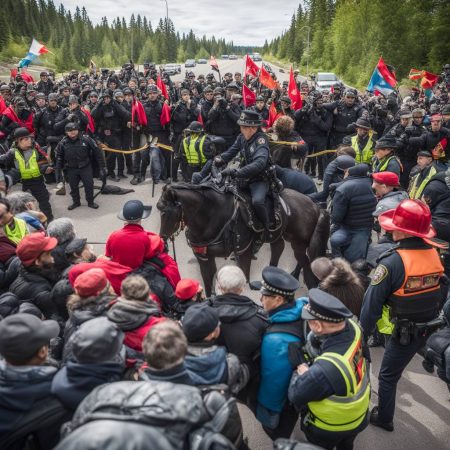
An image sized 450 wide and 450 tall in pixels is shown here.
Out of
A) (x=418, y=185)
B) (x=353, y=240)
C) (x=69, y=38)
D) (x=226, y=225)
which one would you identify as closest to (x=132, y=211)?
(x=226, y=225)

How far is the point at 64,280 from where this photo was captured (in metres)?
3.65

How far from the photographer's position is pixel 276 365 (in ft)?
9.25

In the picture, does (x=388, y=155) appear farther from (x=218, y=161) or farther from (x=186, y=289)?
(x=186, y=289)

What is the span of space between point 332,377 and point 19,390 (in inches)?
74.9

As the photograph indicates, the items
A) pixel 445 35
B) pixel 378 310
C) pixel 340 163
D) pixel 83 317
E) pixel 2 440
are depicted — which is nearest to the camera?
pixel 2 440

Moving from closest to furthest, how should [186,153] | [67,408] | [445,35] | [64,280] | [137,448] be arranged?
1. [137,448]
2. [67,408]
3. [64,280]
4. [186,153]
5. [445,35]

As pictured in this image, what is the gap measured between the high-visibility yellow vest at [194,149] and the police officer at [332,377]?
7154mm

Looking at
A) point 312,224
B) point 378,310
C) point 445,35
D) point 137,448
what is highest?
point 445,35

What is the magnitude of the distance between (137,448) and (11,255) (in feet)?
11.9

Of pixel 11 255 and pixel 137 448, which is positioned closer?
pixel 137 448

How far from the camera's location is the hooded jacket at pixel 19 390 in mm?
2215

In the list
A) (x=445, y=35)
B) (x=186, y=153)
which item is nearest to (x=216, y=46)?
(x=445, y=35)

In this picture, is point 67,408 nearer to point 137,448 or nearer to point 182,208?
point 137,448

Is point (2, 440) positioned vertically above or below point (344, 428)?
above
